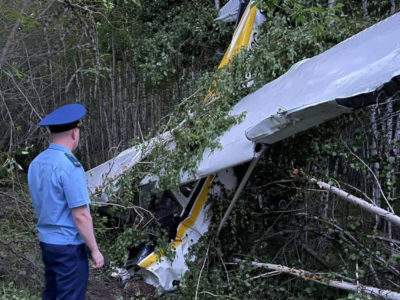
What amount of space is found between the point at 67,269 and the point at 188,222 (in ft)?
6.44

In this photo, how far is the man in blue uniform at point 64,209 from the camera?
2.86m

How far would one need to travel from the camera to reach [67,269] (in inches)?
115

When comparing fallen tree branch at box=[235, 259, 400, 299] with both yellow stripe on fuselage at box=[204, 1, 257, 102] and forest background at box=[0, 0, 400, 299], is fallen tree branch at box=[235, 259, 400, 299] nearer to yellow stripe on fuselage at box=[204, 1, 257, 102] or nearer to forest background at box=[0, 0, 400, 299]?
forest background at box=[0, 0, 400, 299]

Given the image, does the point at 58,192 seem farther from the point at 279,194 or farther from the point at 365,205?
the point at 279,194

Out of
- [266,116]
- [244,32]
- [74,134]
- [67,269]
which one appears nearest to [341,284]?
[266,116]

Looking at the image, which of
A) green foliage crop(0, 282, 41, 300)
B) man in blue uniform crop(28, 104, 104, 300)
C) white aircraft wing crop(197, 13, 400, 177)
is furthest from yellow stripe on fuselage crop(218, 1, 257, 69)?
green foliage crop(0, 282, 41, 300)

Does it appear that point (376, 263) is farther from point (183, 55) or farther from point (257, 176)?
point (183, 55)

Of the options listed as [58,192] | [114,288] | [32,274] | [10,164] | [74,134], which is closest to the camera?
[58,192]

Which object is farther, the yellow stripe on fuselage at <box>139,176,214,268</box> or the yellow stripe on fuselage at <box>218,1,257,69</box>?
the yellow stripe on fuselage at <box>218,1,257,69</box>

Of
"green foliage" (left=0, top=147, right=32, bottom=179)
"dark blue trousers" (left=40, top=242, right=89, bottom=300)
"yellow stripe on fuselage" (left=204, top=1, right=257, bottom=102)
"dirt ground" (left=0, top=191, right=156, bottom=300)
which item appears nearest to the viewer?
"dark blue trousers" (left=40, top=242, right=89, bottom=300)

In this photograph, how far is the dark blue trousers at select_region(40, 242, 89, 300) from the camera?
9.60 ft

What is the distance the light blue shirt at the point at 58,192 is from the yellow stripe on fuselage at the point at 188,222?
5.66 ft

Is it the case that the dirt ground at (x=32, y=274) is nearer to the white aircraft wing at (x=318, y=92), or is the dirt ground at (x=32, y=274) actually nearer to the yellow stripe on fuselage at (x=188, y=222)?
the yellow stripe on fuselage at (x=188, y=222)

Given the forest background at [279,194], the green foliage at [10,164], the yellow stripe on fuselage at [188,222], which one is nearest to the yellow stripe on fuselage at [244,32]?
the forest background at [279,194]
